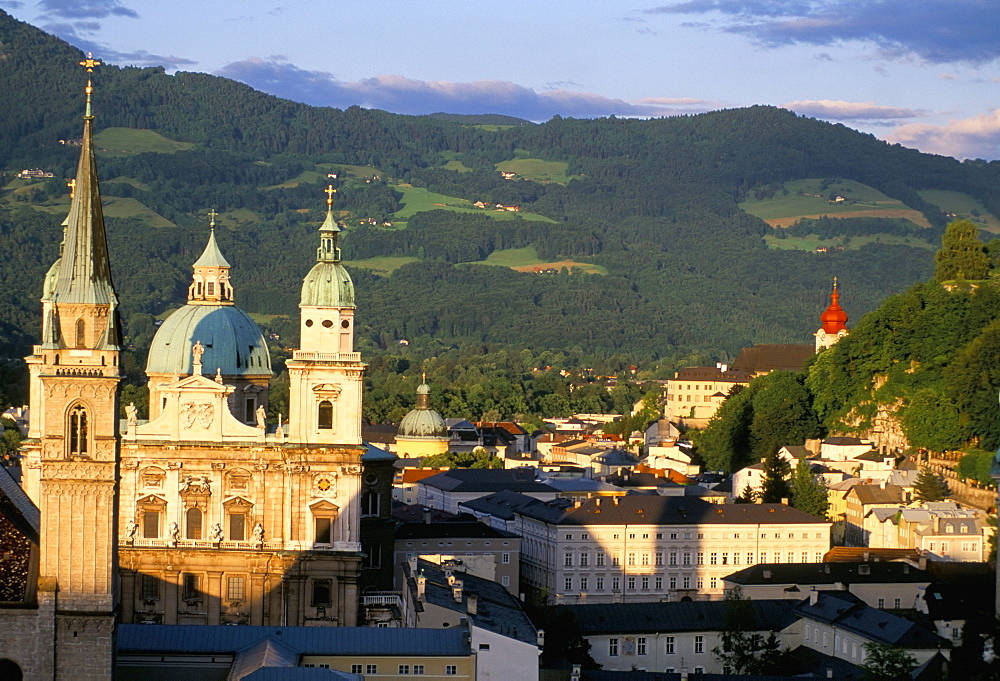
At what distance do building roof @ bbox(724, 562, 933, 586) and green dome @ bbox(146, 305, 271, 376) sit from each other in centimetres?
2933

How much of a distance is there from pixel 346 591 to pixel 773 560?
4256 centimetres

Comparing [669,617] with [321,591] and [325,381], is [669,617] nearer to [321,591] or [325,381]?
[321,591]

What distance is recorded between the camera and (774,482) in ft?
416

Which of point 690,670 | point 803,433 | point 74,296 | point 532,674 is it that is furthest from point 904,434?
point 74,296

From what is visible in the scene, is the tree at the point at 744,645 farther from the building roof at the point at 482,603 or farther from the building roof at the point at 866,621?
the building roof at the point at 482,603

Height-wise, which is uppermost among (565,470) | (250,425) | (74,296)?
(74,296)

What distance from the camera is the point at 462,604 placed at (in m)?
74.8

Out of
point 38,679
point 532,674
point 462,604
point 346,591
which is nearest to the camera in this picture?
point 38,679

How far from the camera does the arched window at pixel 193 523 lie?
8119cm

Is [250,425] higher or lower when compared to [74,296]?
lower

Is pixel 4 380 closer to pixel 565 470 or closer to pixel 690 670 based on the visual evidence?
pixel 565 470

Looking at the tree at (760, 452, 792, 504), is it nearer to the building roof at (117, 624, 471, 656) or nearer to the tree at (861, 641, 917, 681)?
Answer: the tree at (861, 641, 917, 681)

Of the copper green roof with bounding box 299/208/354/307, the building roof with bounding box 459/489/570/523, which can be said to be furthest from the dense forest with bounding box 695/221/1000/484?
the copper green roof with bounding box 299/208/354/307

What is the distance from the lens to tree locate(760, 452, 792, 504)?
126438 mm
